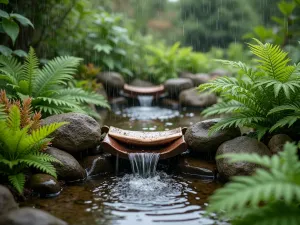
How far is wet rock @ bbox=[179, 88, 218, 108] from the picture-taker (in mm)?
11594

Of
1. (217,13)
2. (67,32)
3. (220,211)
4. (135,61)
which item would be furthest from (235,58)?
(220,211)

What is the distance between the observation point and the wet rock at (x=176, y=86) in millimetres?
12211

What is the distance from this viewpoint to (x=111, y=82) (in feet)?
39.0

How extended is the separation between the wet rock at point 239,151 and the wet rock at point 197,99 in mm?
5768

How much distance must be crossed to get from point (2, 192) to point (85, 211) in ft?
3.29

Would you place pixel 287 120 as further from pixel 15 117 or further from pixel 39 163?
pixel 15 117

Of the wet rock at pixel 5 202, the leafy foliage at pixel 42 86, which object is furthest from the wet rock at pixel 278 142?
the wet rock at pixel 5 202

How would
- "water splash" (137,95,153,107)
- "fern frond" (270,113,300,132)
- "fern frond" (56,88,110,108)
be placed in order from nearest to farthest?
"fern frond" (270,113,300,132), "fern frond" (56,88,110,108), "water splash" (137,95,153,107)

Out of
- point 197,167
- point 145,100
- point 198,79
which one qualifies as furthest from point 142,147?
point 198,79

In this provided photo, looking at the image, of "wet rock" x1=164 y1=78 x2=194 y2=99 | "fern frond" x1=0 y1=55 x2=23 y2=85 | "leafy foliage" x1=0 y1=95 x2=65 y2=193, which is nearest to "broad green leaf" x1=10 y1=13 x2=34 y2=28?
"fern frond" x1=0 y1=55 x2=23 y2=85

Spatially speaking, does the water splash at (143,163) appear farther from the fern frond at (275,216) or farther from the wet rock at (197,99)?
the wet rock at (197,99)

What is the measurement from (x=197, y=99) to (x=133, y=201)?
23.4ft

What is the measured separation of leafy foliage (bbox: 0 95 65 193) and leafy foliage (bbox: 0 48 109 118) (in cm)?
160

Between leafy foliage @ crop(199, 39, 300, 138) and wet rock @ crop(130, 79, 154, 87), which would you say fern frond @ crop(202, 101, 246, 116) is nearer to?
leafy foliage @ crop(199, 39, 300, 138)
